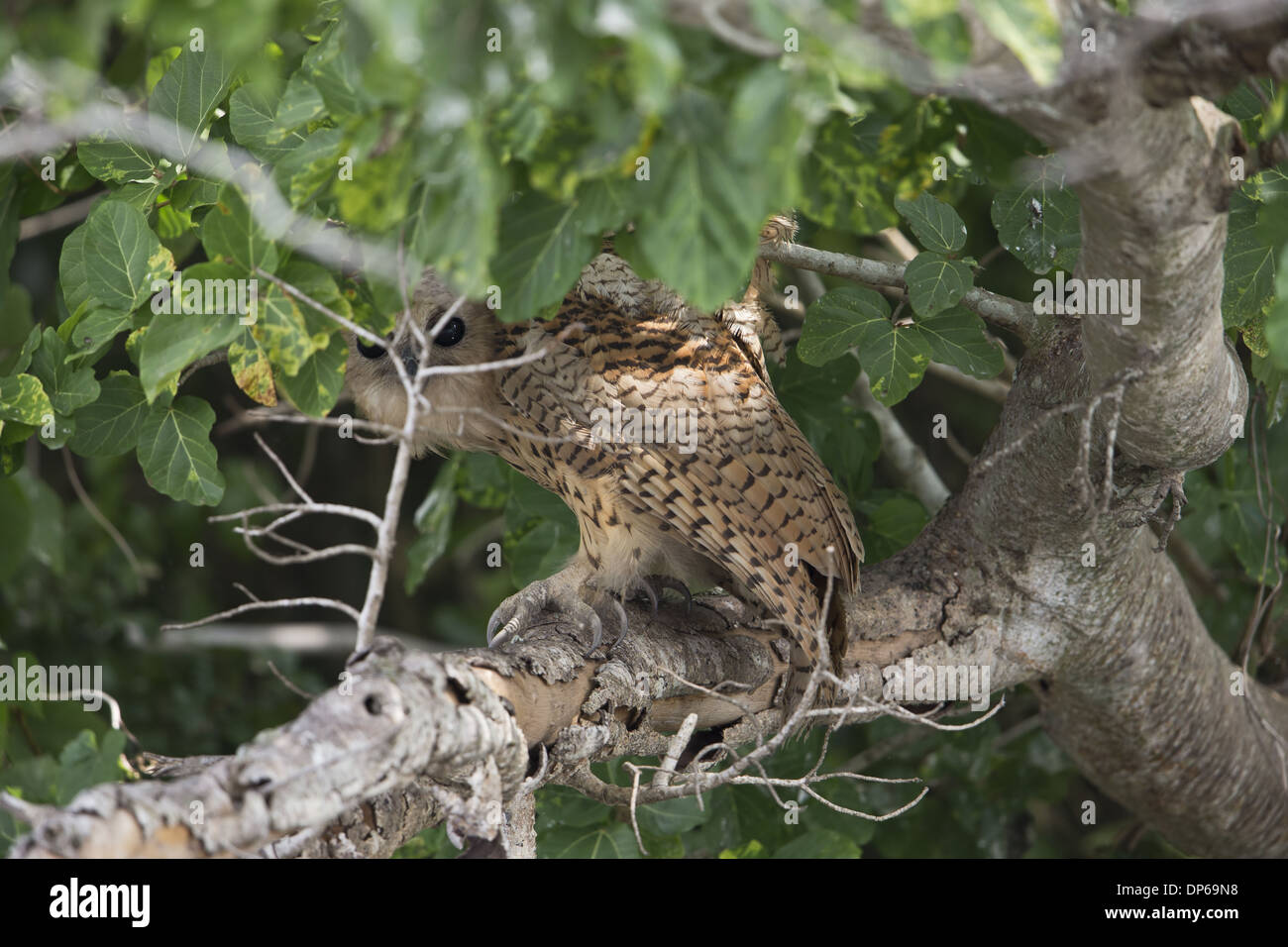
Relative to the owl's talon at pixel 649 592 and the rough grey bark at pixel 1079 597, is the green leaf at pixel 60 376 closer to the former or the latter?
the rough grey bark at pixel 1079 597

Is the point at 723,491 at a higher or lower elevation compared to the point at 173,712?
higher

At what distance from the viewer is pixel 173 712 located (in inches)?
195

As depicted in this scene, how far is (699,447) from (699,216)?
4.25 ft

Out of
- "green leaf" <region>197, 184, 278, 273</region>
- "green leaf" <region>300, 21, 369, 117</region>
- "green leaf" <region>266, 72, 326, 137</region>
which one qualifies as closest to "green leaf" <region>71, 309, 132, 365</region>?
"green leaf" <region>197, 184, 278, 273</region>

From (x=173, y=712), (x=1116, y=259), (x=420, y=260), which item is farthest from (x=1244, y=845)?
(x=173, y=712)

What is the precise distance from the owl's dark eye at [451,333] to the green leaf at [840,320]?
817 millimetres

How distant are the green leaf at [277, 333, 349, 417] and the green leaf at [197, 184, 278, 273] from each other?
19cm

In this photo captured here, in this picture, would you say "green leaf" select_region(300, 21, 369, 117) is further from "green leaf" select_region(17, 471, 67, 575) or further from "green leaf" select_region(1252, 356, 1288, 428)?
"green leaf" select_region(17, 471, 67, 575)

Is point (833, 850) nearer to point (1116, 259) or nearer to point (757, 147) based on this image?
point (1116, 259)

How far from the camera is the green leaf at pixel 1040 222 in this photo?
2408 mm

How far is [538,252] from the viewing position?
5.31 feet

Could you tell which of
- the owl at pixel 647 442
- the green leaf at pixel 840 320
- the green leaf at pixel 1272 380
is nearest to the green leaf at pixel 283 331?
the owl at pixel 647 442

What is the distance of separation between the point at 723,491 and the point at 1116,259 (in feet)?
3.34

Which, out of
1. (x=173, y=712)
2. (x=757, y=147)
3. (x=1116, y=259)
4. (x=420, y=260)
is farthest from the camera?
(x=173, y=712)
